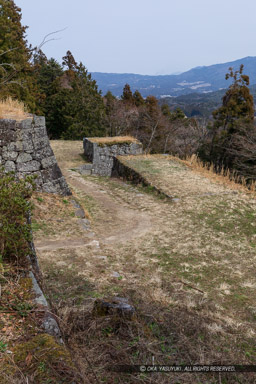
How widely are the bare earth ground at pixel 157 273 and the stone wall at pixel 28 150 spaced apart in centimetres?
75

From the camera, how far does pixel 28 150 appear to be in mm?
7793

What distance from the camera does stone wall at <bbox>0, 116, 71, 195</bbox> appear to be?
24.8 ft

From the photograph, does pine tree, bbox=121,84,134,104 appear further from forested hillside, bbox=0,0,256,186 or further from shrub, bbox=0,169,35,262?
shrub, bbox=0,169,35,262

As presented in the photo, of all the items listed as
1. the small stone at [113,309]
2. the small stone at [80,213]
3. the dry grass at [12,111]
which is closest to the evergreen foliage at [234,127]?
the small stone at [80,213]

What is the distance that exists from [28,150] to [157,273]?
4.87 meters

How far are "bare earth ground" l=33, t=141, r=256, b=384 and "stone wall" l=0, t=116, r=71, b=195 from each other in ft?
2.45

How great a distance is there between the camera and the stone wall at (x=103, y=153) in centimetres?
1475

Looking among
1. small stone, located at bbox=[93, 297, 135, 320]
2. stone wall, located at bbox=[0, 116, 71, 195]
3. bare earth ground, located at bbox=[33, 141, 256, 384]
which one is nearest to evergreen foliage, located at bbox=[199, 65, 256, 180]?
bare earth ground, located at bbox=[33, 141, 256, 384]

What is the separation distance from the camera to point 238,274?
215 inches

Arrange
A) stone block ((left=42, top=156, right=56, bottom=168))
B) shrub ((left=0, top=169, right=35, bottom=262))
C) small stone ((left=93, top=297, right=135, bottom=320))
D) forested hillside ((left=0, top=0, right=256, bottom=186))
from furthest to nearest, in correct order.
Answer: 1. forested hillside ((left=0, top=0, right=256, bottom=186))
2. stone block ((left=42, top=156, right=56, bottom=168))
3. small stone ((left=93, top=297, right=135, bottom=320))
4. shrub ((left=0, top=169, right=35, bottom=262))

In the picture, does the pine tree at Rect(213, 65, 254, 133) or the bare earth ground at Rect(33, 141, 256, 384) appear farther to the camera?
the pine tree at Rect(213, 65, 254, 133)

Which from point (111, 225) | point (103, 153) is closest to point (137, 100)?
point (103, 153)

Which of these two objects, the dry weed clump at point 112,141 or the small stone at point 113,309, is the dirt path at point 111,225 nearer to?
the small stone at point 113,309

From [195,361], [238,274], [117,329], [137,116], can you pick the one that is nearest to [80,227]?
[238,274]
